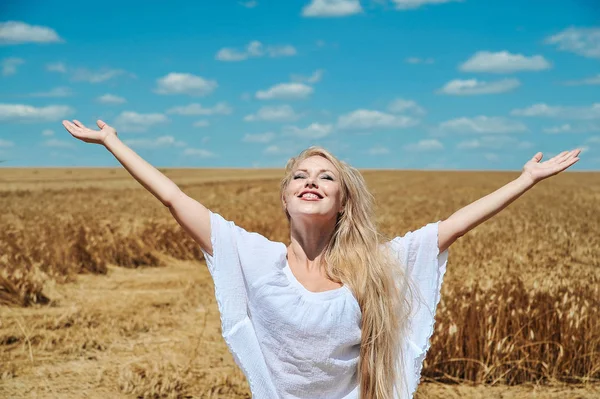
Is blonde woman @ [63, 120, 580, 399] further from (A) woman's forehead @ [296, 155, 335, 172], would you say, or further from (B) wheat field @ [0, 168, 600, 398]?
(B) wheat field @ [0, 168, 600, 398]

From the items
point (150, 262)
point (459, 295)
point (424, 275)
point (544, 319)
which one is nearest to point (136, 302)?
point (150, 262)

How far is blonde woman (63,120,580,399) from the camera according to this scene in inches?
115

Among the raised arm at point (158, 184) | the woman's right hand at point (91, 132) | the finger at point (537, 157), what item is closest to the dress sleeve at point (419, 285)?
the finger at point (537, 157)

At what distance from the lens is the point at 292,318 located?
2.86 metres

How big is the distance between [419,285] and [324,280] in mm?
477

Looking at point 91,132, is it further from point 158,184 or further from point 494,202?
point 494,202

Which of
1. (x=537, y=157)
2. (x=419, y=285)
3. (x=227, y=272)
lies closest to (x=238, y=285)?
(x=227, y=272)

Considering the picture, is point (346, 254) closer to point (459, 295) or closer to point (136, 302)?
point (459, 295)

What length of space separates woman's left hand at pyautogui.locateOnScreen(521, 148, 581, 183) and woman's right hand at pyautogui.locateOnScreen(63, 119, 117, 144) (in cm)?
199

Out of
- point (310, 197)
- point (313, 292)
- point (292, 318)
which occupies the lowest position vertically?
point (292, 318)

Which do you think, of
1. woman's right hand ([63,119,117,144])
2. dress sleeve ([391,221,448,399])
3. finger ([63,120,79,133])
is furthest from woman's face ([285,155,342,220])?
finger ([63,120,79,133])

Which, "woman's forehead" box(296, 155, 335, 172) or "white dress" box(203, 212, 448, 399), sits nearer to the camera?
"white dress" box(203, 212, 448, 399)

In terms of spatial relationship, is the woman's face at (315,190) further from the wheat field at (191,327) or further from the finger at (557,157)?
the wheat field at (191,327)

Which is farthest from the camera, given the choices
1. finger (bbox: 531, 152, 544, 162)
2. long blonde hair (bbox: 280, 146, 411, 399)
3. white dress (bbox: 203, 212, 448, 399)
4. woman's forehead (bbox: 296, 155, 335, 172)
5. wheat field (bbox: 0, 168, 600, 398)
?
wheat field (bbox: 0, 168, 600, 398)
